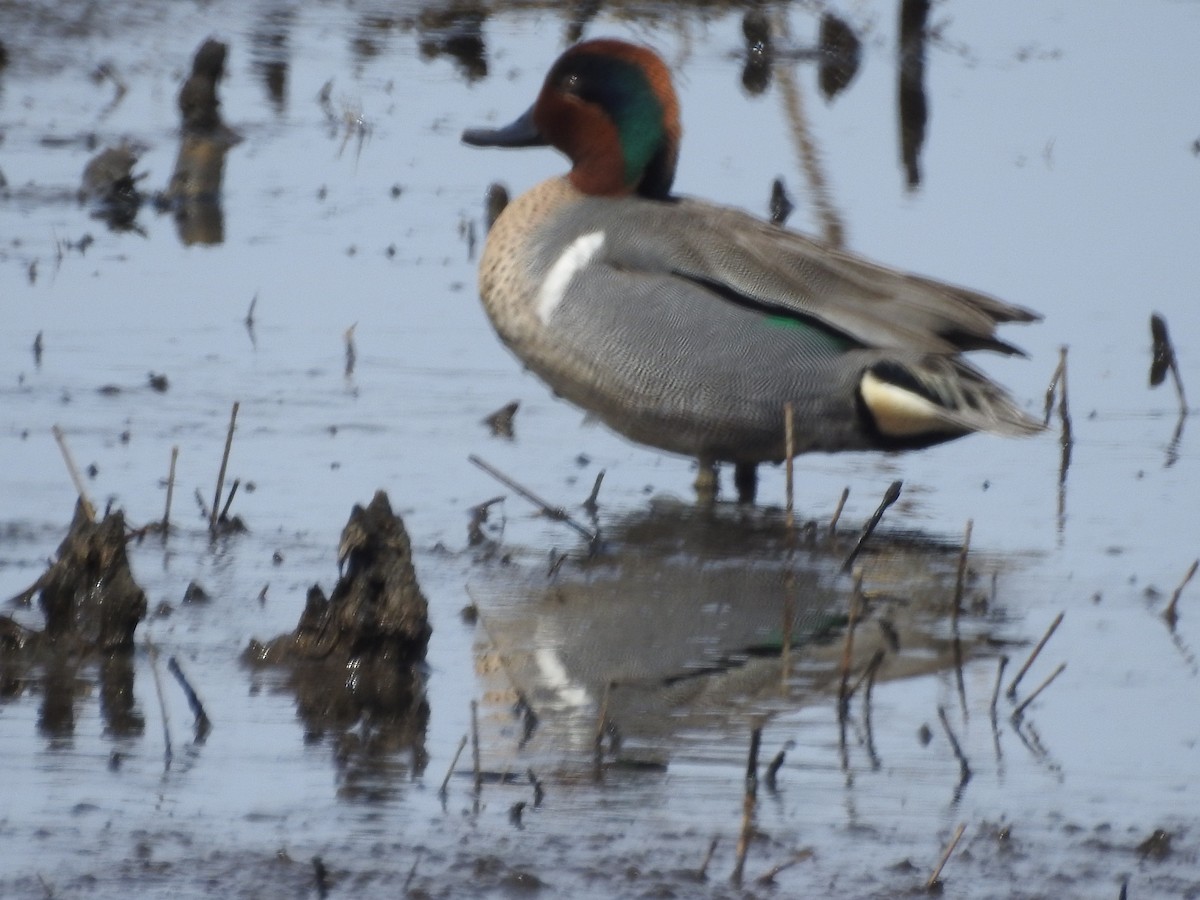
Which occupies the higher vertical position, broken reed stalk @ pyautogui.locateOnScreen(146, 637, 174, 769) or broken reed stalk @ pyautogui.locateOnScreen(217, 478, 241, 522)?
broken reed stalk @ pyautogui.locateOnScreen(217, 478, 241, 522)

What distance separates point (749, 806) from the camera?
3969 millimetres

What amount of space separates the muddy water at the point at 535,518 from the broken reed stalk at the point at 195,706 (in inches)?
2.0

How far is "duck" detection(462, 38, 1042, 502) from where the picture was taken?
634 cm

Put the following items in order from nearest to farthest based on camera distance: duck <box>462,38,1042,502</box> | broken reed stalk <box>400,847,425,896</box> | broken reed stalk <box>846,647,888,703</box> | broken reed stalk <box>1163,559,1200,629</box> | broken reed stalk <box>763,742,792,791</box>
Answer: broken reed stalk <box>400,847,425,896</box> → broken reed stalk <box>763,742,792,791</box> → broken reed stalk <box>846,647,888,703</box> → broken reed stalk <box>1163,559,1200,629</box> → duck <box>462,38,1042,502</box>

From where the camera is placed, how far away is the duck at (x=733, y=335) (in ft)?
20.8

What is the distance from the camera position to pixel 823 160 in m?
11.0

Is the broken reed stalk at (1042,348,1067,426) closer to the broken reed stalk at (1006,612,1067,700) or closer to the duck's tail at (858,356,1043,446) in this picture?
the duck's tail at (858,356,1043,446)

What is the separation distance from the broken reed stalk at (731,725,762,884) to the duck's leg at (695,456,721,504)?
2240mm

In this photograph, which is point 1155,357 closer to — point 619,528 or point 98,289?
point 619,528

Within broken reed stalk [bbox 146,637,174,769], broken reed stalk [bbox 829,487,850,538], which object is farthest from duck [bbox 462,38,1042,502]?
broken reed stalk [bbox 146,637,174,769]

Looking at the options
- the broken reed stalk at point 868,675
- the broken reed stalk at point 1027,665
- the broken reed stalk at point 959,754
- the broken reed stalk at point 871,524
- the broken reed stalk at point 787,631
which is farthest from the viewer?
the broken reed stalk at point 871,524

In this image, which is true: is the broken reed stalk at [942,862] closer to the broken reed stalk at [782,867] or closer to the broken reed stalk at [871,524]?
the broken reed stalk at [782,867]

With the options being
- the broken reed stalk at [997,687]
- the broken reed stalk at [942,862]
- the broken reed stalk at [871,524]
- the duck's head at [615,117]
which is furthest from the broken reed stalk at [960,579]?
the duck's head at [615,117]

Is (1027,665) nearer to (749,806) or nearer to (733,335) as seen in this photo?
(749,806)
